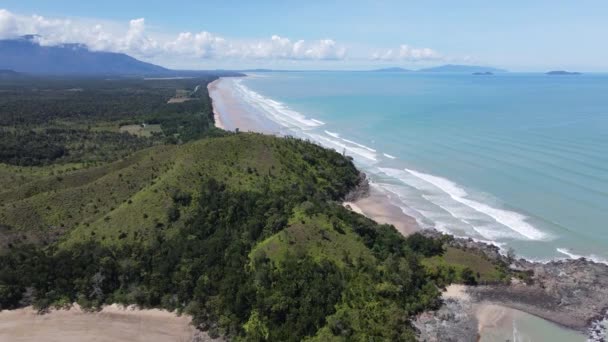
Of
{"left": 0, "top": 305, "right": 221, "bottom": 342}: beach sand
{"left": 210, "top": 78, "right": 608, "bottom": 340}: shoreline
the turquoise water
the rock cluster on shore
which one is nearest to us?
{"left": 0, "top": 305, "right": 221, "bottom": 342}: beach sand

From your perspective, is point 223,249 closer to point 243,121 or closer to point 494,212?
point 494,212

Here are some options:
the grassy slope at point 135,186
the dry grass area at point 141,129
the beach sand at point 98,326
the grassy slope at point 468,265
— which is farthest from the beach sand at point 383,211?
the dry grass area at point 141,129

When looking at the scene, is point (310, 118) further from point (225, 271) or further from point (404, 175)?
point (225, 271)

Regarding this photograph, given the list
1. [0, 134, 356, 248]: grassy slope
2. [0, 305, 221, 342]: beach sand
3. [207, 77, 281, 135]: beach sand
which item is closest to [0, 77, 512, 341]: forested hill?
[0, 134, 356, 248]: grassy slope

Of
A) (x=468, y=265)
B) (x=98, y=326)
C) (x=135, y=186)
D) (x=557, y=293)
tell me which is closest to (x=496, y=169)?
(x=468, y=265)

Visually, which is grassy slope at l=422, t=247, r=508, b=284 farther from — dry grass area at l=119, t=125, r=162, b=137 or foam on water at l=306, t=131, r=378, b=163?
dry grass area at l=119, t=125, r=162, b=137

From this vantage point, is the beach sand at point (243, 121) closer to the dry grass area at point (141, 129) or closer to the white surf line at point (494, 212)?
the dry grass area at point (141, 129)

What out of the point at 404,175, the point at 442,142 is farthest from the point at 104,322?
the point at 442,142
